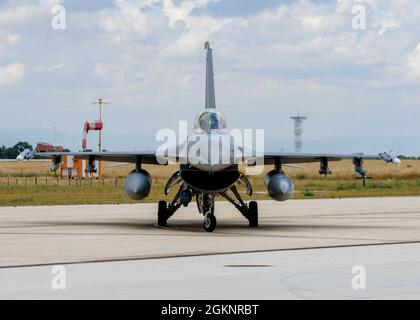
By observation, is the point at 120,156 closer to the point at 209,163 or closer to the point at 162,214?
the point at 162,214

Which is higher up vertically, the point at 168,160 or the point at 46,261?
the point at 168,160

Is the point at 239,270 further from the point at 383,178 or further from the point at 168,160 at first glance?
the point at 383,178

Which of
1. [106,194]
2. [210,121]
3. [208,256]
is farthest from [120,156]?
[106,194]

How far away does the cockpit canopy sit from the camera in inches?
957

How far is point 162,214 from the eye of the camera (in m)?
27.7

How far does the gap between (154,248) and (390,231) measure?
8.47 metres

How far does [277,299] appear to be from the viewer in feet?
38.8

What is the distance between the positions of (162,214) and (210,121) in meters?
4.57

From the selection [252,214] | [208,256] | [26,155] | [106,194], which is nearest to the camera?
[208,256]

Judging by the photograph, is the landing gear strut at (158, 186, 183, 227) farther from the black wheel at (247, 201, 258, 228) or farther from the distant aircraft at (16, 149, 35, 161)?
the distant aircraft at (16, 149, 35, 161)
